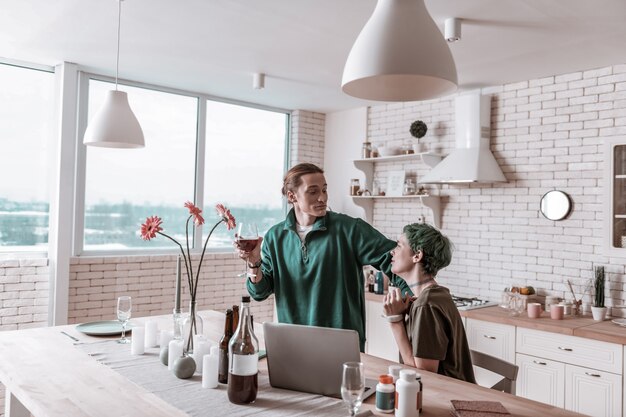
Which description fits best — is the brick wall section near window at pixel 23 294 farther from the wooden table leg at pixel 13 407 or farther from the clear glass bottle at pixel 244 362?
the clear glass bottle at pixel 244 362

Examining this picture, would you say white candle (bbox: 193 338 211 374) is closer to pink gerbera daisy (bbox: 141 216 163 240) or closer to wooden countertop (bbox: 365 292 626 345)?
pink gerbera daisy (bbox: 141 216 163 240)

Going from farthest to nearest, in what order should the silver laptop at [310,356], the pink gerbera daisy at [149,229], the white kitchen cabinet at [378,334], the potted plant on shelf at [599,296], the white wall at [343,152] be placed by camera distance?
the white wall at [343,152] → the white kitchen cabinet at [378,334] → the potted plant on shelf at [599,296] → the pink gerbera daisy at [149,229] → the silver laptop at [310,356]

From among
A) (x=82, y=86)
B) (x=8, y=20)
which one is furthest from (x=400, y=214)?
(x=8, y=20)

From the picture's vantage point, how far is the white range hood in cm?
440

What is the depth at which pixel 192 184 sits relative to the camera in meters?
5.27

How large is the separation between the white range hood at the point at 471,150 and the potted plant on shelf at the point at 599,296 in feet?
3.38

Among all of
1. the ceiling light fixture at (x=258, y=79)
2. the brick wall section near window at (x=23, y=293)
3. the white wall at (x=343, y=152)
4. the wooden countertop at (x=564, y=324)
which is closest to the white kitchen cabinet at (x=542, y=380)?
the wooden countertop at (x=564, y=324)

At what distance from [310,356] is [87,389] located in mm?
762

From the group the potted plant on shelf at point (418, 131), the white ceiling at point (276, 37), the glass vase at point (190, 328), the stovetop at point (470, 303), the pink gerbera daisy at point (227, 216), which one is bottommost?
the stovetop at point (470, 303)

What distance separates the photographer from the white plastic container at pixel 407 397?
155 centimetres

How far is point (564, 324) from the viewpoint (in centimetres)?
366

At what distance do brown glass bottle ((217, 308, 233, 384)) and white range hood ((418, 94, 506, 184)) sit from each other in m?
3.03

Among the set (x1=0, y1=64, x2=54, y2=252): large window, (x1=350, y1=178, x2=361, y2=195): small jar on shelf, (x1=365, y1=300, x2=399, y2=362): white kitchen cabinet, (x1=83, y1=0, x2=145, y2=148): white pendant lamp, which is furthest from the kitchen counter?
(x1=0, y1=64, x2=54, y2=252): large window

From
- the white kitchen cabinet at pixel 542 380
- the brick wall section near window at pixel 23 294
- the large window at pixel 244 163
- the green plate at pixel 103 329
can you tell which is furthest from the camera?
the large window at pixel 244 163
